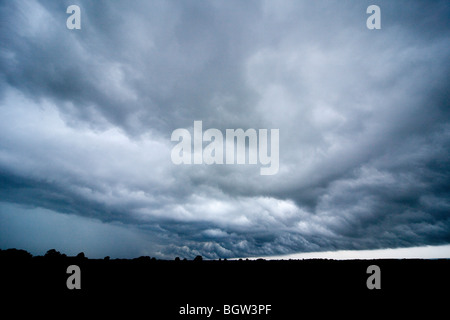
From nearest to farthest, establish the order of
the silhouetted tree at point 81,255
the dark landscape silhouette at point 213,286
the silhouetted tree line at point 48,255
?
the dark landscape silhouette at point 213,286, the silhouetted tree line at point 48,255, the silhouetted tree at point 81,255

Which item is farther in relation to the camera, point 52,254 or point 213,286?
point 52,254

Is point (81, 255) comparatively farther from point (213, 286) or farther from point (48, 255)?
point (213, 286)

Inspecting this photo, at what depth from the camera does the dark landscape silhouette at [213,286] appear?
25953 mm

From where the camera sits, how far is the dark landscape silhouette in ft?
85.1

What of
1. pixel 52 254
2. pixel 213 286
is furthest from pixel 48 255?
pixel 213 286

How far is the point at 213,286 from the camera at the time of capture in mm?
33844

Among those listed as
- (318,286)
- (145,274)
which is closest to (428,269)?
(318,286)

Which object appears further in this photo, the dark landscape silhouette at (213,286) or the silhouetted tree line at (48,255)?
the silhouetted tree line at (48,255)

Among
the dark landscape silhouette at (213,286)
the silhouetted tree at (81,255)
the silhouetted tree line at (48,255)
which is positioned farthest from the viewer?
the silhouetted tree at (81,255)

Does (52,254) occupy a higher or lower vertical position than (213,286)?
higher

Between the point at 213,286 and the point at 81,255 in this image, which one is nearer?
the point at 213,286

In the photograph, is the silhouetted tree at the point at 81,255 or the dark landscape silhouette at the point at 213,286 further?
the silhouetted tree at the point at 81,255

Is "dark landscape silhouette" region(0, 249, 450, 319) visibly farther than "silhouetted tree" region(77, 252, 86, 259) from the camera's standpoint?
No
